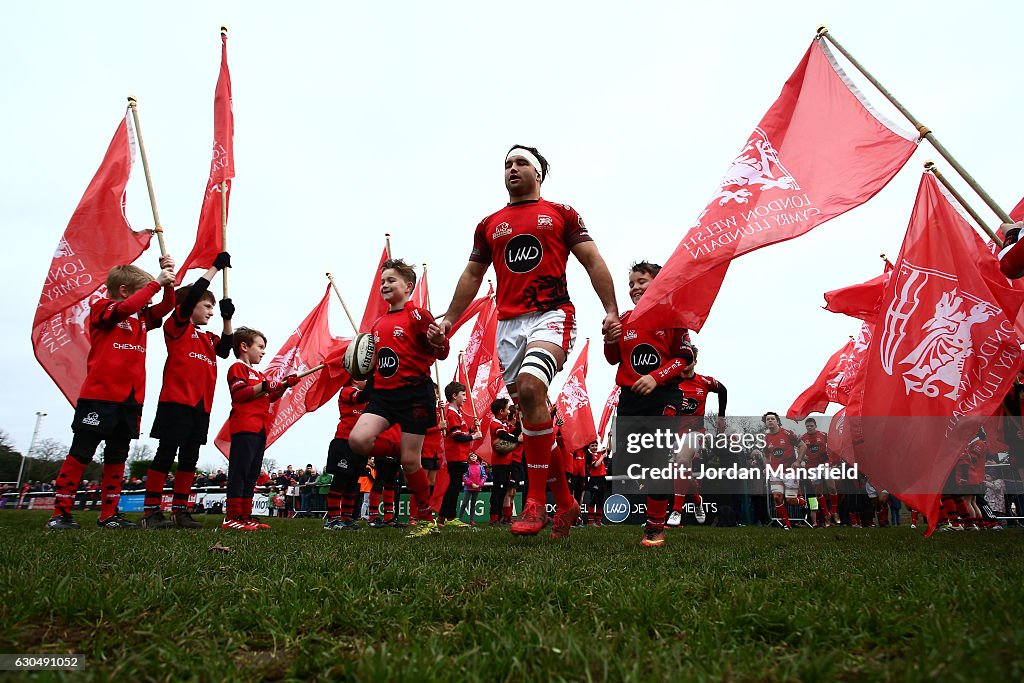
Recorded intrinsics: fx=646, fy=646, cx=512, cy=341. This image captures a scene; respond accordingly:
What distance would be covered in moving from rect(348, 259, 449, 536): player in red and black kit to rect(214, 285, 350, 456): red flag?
4.93 metres

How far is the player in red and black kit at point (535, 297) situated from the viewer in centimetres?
459

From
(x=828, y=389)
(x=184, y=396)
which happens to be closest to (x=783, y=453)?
(x=828, y=389)

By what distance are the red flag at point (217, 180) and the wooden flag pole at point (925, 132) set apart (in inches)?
269

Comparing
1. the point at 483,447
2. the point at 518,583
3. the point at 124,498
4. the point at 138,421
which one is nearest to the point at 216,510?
the point at 124,498

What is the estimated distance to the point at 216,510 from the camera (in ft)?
81.3

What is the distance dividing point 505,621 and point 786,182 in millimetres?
5142

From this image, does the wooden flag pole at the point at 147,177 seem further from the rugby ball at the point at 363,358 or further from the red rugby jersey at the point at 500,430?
the red rugby jersey at the point at 500,430

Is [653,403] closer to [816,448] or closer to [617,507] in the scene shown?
[617,507]

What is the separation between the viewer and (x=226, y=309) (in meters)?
7.45

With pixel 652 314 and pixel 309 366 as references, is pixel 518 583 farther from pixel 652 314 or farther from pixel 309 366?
pixel 309 366

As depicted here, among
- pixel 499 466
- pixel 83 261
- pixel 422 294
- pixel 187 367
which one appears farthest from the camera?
pixel 422 294

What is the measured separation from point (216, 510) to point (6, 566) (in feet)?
80.9

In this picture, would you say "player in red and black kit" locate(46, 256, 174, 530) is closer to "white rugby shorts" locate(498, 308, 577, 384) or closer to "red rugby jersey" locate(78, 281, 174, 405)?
"red rugby jersey" locate(78, 281, 174, 405)

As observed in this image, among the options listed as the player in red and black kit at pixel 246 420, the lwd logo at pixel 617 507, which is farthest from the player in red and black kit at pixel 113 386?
the lwd logo at pixel 617 507
